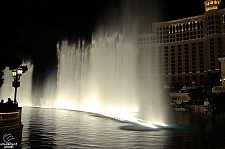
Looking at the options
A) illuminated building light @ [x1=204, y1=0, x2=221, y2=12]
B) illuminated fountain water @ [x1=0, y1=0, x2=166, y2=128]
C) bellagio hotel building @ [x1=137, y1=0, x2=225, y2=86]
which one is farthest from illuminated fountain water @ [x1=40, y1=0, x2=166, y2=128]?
illuminated building light @ [x1=204, y1=0, x2=221, y2=12]

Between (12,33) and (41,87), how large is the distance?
53034mm

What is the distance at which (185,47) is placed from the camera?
276ft

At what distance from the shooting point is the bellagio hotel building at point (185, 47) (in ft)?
248

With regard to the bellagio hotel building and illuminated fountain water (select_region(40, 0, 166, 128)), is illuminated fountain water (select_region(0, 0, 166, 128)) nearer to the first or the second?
illuminated fountain water (select_region(40, 0, 166, 128))

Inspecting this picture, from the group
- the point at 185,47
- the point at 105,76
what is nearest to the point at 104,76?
the point at 105,76

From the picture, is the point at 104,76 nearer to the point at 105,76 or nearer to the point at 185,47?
the point at 105,76

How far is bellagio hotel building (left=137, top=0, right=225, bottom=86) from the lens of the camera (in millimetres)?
75562

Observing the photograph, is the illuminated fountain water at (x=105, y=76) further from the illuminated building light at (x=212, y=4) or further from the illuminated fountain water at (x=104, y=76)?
the illuminated building light at (x=212, y=4)

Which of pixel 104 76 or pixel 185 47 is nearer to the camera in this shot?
pixel 104 76

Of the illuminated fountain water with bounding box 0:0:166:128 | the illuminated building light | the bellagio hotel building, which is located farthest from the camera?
the illuminated building light

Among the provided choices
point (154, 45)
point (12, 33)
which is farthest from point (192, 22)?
point (12, 33)

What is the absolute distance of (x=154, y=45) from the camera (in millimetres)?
89688

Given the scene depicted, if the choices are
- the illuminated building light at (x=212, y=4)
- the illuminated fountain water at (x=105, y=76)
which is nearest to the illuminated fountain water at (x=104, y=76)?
the illuminated fountain water at (x=105, y=76)

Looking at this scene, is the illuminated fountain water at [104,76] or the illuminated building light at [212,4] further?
the illuminated building light at [212,4]
